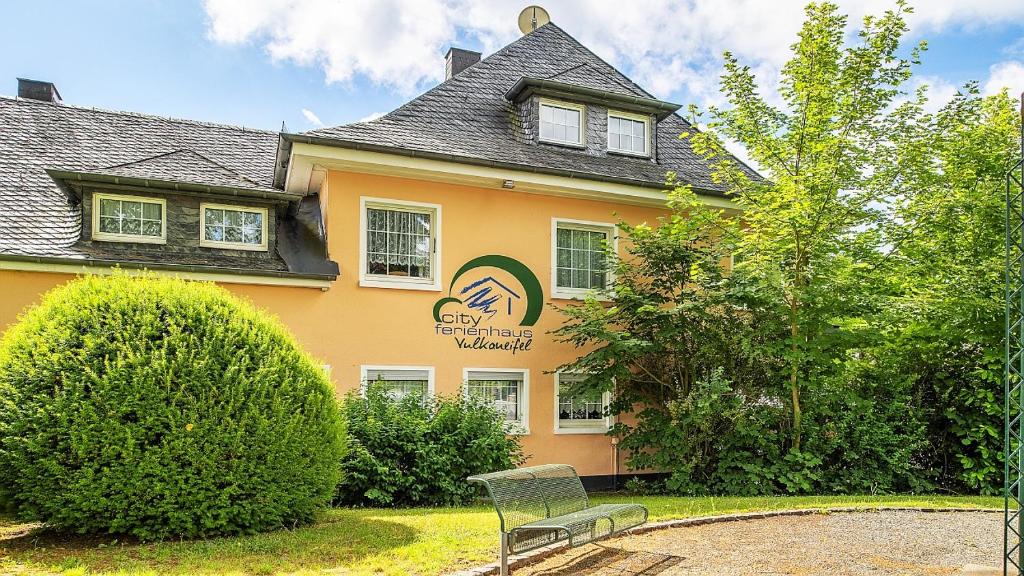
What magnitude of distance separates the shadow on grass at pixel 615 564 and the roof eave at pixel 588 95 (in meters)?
9.93

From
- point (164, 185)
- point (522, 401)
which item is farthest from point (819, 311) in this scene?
point (164, 185)

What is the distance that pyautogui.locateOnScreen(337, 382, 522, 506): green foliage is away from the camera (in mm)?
10891

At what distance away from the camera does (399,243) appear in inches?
545

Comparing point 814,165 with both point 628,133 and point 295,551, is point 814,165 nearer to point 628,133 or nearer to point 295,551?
point 628,133

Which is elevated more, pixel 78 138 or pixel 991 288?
pixel 78 138

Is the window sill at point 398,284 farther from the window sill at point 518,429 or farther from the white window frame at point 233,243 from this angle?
the window sill at point 518,429

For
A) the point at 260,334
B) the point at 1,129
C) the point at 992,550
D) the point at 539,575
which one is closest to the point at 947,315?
the point at 992,550

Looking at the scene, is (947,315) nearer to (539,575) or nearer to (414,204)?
(414,204)

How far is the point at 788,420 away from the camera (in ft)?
43.6

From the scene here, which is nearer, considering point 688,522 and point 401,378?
point 688,522

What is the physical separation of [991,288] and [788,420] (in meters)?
3.74

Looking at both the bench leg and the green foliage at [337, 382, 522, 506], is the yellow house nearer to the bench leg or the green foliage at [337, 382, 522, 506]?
the green foliage at [337, 382, 522, 506]

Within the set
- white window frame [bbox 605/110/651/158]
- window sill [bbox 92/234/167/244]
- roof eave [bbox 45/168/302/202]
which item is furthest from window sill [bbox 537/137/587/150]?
window sill [bbox 92/234/167/244]

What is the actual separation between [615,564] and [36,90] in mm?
17404
